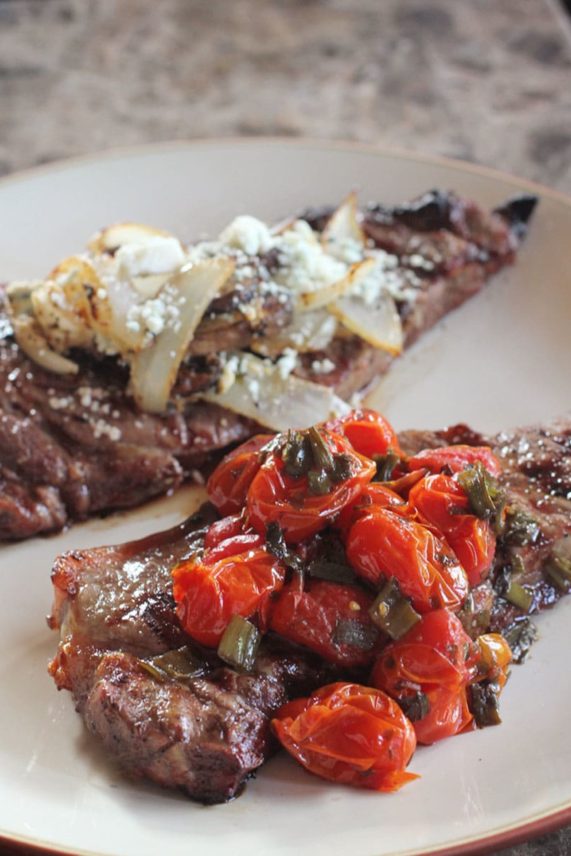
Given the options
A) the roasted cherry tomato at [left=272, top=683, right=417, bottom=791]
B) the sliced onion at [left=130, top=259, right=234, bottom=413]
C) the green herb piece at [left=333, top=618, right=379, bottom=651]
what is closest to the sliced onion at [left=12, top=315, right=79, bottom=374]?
the sliced onion at [left=130, top=259, right=234, bottom=413]

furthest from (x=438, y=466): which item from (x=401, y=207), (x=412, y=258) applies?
(x=401, y=207)

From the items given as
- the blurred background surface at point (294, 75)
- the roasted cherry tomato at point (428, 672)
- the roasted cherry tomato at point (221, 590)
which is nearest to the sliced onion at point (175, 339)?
the roasted cherry tomato at point (221, 590)

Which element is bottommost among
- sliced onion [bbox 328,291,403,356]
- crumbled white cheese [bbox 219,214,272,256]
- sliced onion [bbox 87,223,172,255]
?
sliced onion [bbox 328,291,403,356]

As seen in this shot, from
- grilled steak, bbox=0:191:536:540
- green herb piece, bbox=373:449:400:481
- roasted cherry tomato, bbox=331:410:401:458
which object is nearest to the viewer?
green herb piece, bbox=373:449:400:481

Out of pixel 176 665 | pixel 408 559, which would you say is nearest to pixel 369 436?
pixel 408 559

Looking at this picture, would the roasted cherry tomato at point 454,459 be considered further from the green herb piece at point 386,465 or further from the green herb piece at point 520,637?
the green herb piece at point 520,637

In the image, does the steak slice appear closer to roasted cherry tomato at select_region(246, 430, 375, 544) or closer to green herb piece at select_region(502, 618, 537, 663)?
roasted cherry tomato at select_region(246, 430, 375, 544)
